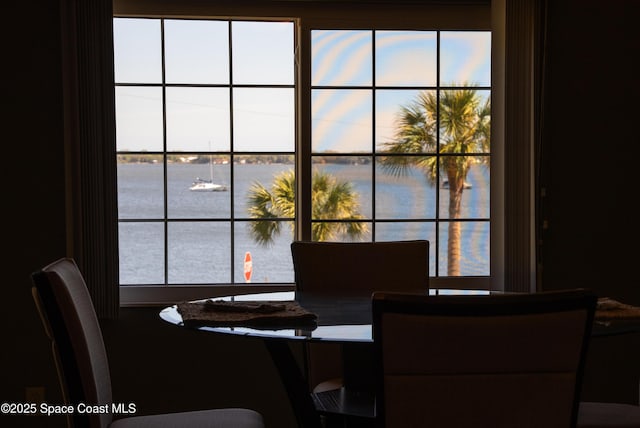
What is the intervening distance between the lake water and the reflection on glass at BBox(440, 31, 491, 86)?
0.48 metres

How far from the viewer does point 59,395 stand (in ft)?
12.3

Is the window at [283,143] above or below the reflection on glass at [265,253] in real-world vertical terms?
above

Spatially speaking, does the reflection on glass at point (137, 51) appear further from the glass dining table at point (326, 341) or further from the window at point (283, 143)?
the glass dining table at point (326, 341)

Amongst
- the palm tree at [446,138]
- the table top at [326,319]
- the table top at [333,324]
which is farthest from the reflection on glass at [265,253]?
the table top at [333,324]

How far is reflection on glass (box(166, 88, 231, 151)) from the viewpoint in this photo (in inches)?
156

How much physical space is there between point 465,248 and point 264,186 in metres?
1.13

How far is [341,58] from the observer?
404 cm

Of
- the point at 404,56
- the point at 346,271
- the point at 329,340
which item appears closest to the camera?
the point at 329,340

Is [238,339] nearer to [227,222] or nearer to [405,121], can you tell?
[227,222]

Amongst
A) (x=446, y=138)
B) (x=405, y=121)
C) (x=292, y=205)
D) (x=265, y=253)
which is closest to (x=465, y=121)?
(x=446, y=138)

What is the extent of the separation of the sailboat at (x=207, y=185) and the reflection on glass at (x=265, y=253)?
21 centimetres

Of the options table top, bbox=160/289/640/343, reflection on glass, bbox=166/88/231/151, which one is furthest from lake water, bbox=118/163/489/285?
table top, bbox=160/289/640/343

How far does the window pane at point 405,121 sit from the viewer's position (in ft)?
13.4

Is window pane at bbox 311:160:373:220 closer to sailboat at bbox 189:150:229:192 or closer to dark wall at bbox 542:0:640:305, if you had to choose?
sailboat at bbox 189:150:229:192
